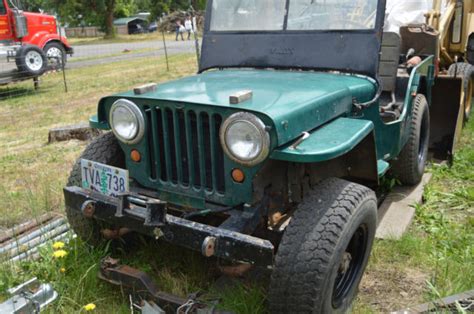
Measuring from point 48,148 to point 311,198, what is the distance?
15.2 ft

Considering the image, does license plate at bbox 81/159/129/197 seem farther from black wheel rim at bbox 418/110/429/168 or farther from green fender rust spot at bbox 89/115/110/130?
black wheel rim at bbox 418/110/429/168

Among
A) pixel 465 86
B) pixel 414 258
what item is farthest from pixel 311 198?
pixel 465 86

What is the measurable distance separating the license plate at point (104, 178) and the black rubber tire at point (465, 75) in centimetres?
417

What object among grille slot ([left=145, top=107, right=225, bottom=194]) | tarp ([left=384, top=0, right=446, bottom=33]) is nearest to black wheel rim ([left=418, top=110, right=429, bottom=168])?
tarp ([left=384, top=0, right=446, bottom=33])

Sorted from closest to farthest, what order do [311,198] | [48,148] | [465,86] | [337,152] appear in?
1. [337,152]
2. [311,198]
3. [465,86]
4. [48,148]

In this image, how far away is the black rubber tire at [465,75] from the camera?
5754 millimetres

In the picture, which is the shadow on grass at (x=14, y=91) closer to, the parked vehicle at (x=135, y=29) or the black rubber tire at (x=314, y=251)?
the black rubber tire at (x=314, y=251)

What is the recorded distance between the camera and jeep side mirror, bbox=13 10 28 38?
41.2 ft

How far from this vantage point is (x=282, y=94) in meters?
2.91

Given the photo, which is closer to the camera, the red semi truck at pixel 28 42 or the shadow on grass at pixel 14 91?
the shadow on grass at pixel 14 91

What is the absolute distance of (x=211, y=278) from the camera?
3260 millimetres

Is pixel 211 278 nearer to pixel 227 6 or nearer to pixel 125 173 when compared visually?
pixel 125 173

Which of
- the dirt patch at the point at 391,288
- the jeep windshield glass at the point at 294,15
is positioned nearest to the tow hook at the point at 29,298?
the dirt patch at the point at 391,288

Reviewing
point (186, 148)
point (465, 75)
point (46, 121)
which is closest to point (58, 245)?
point (186, 148)
